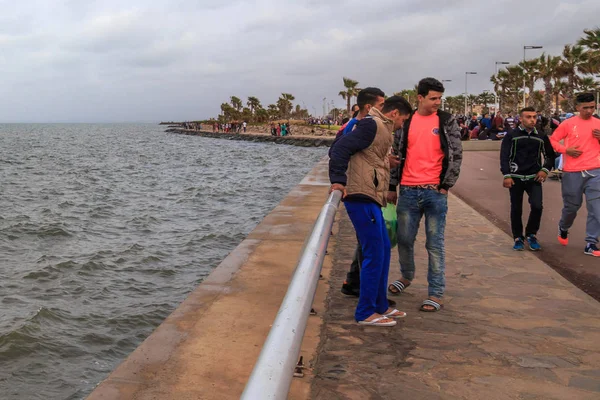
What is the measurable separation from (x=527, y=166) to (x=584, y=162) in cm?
62

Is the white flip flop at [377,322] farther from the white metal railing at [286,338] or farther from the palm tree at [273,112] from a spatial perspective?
the palm tree at [273,112]

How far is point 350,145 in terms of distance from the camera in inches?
154

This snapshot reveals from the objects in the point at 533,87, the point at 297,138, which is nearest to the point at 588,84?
the point at 533,87

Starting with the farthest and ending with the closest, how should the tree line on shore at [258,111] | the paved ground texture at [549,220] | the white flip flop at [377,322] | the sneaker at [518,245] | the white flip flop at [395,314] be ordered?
the tree line on shore at [258,111] → the sneaker at [518,245] → the paved ground texture at [549,220] → the white flip flop at [395,314] → the white flip flop at [377,322]

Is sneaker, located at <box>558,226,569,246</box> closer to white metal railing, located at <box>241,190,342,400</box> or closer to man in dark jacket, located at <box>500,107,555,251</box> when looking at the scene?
man in dark jacket, located at <box>500,107,555,251</box>

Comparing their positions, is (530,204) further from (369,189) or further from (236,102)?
(236,102)

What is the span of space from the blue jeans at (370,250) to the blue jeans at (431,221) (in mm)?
596

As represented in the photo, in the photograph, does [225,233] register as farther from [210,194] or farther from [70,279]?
[210,194]

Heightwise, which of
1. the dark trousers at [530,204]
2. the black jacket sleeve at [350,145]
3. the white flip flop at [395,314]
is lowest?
the white flip flop at [395,314]

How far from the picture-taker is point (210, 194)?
2011cm

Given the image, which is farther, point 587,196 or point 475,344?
point 587,196

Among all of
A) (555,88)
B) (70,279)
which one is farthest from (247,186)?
(555,88)

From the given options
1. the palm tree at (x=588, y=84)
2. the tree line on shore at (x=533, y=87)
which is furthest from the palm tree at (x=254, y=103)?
the palm tree at (x=588, y=84)

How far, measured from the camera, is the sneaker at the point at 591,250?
6.42 metres
